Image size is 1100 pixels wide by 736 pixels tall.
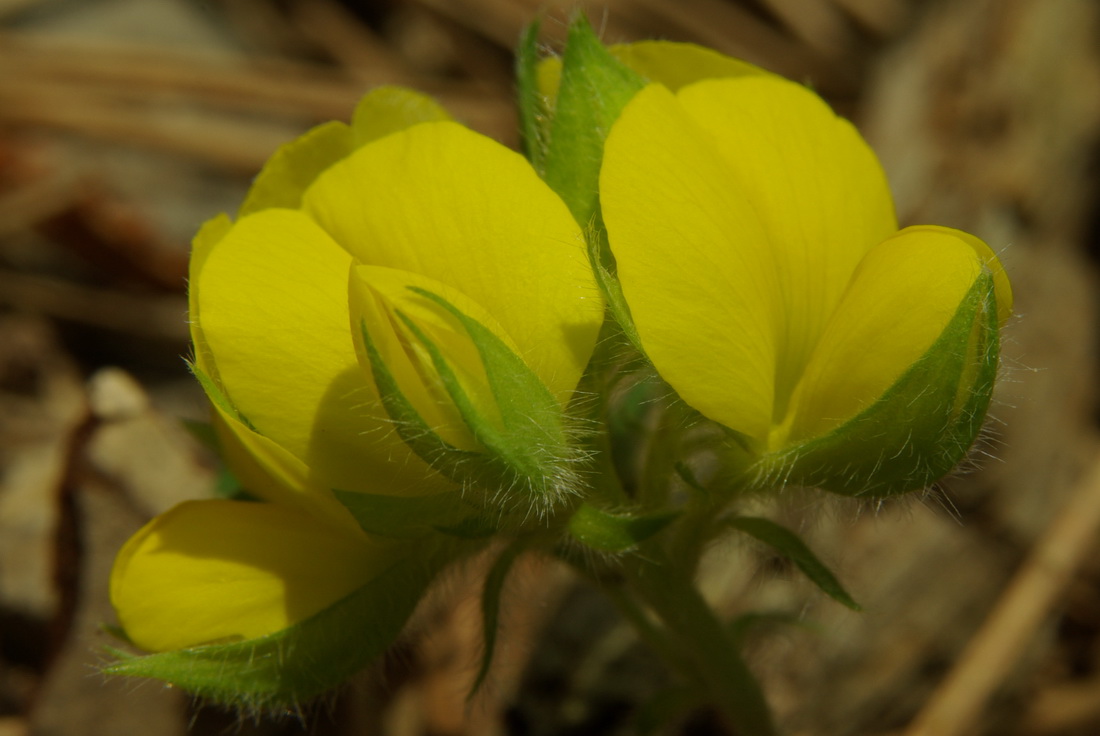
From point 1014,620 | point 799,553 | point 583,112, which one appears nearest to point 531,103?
point 583,112

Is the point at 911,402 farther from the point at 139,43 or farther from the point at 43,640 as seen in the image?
the point at 139,43

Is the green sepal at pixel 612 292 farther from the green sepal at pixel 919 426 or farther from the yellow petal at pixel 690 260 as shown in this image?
the green sepal at pixel 919 426

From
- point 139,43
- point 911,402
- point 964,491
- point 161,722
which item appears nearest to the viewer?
point 911,402

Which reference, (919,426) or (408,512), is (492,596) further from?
(919,426)

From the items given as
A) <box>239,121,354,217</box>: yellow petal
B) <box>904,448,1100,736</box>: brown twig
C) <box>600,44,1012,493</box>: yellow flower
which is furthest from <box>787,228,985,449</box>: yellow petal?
<box>904,448,1100,736</box>: brown twig

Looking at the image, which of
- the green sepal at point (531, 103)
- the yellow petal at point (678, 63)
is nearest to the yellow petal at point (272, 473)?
the green sepal at point (531, 103)

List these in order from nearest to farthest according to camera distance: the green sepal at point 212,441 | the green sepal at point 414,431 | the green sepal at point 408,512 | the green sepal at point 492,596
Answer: the green sepal at point 414,431
the green sepal at point 408,512
the green sepal at point 492,596
the green sepal at point 212,441

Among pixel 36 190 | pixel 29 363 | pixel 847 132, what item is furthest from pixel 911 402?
pixel 36 190
